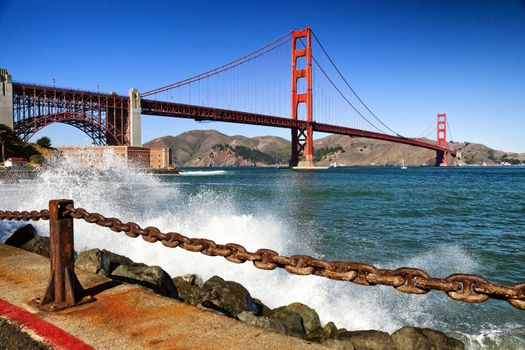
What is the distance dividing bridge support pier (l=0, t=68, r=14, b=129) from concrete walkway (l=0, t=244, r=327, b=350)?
5499cm

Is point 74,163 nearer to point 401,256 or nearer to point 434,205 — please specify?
point 434,205

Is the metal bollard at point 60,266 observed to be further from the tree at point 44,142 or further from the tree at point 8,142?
the tree at point 44,142

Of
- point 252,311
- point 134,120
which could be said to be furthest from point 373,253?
point 134,120

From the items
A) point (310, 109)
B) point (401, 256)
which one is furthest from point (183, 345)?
point (310, 109)

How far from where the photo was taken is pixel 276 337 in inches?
83.1

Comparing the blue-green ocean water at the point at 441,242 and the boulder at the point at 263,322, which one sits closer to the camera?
the boulder at the point at 263,322

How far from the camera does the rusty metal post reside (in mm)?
2578

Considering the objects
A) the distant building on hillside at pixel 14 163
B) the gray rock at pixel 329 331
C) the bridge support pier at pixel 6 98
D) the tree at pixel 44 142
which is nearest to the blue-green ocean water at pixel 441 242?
the gray rock at pixel 329 331

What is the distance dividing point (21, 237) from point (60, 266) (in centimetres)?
413

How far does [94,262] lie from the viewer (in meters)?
4.71

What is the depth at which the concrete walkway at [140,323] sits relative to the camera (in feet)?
6.72

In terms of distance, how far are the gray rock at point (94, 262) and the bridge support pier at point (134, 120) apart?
5472 cm

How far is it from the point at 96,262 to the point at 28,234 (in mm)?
2135

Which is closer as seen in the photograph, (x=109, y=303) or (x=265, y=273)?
(x=109, y=303)
